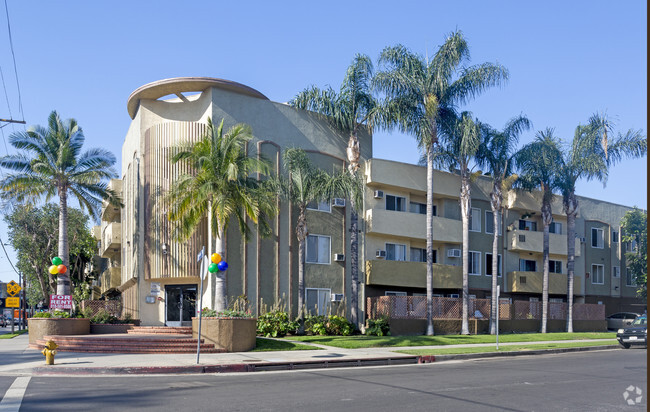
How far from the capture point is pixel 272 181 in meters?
29.3

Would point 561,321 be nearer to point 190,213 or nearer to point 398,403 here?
point 190,213

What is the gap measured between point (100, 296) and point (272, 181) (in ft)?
82.5

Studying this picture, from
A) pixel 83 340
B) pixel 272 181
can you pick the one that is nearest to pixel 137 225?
pixel 272 181

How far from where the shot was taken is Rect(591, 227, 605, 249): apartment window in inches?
1820

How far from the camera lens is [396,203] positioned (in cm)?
3597

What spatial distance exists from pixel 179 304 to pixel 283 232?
600 cm

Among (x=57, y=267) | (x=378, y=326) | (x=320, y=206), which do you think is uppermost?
(x=320, y=206)

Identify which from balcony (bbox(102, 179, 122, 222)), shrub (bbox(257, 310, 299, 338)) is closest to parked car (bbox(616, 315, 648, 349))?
shrub (bbox(257, 310, 299, 338))

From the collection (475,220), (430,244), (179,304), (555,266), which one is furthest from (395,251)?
(555,266)

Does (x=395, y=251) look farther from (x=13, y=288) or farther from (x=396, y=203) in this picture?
(x=13, y=288)

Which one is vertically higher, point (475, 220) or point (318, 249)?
point (475, 220)

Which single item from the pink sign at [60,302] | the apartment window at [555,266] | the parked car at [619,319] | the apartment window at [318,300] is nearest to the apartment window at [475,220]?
the apartment window at [555,266]

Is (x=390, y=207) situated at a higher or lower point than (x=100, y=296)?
higher

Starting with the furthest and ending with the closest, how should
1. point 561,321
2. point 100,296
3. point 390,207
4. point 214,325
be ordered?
point 100,296
point 561,321
point 390,207
point 214,325
